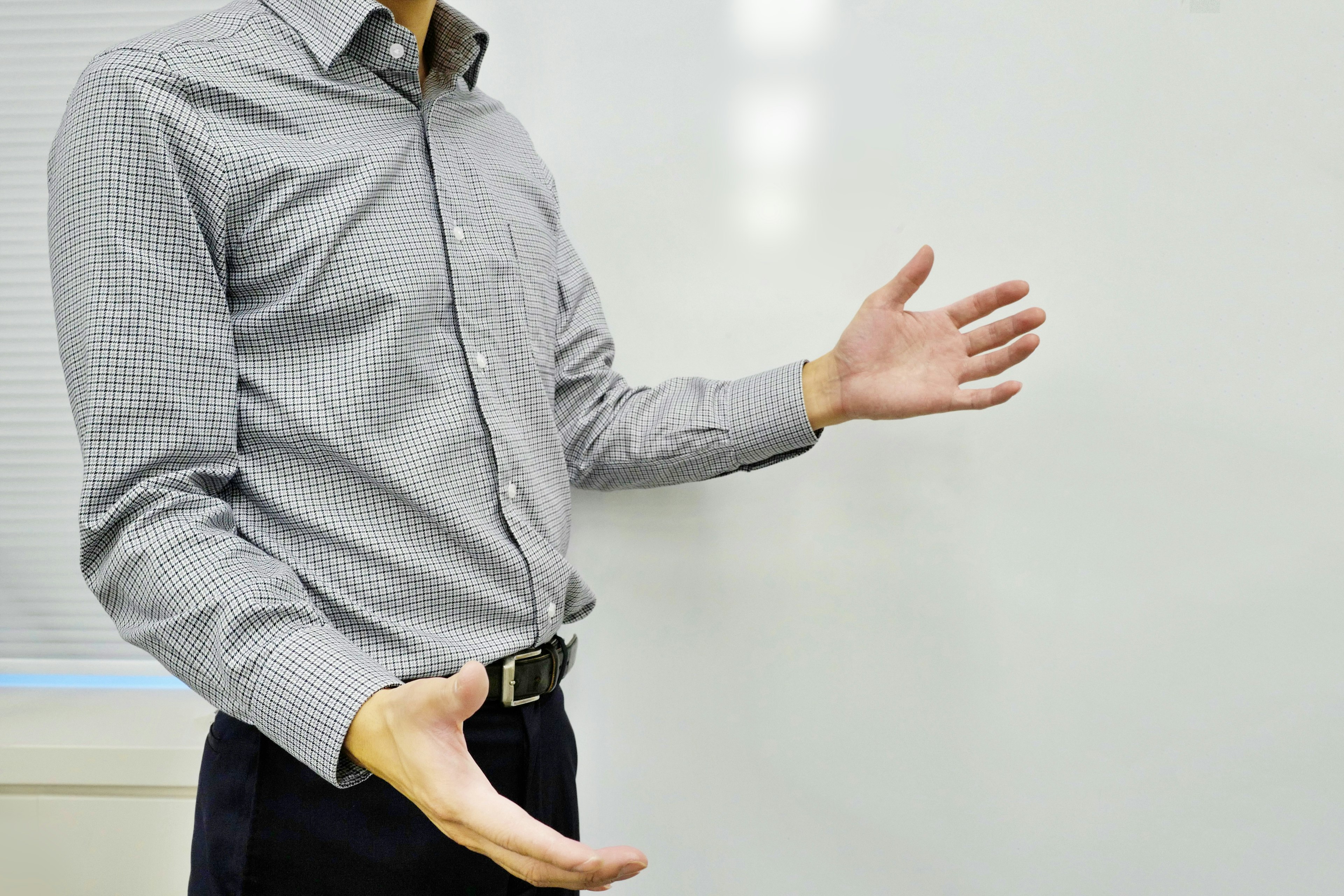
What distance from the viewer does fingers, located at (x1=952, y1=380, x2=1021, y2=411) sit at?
0.94m

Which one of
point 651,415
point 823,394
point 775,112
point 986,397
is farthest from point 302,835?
point 775,112

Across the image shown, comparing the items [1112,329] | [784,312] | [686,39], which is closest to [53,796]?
[784,312]

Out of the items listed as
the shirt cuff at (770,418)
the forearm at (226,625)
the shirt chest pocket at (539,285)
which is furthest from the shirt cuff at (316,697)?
the shirt cuff at (770,418)

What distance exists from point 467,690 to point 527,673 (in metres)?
0.39

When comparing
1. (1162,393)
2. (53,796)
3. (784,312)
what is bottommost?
(53,796)

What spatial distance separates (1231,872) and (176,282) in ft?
4.54

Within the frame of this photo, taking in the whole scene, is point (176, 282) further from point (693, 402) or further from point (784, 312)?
point (784, 312)

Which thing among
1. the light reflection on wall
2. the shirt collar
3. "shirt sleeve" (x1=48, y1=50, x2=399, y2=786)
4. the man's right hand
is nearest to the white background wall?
the light reflection on wall

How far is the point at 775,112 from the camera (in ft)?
3.61

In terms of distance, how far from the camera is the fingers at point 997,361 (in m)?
0.97

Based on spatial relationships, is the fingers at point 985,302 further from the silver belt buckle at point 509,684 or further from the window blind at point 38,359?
the window blind at point 38,359

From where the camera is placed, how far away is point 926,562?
3.70ft

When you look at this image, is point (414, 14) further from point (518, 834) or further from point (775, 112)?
point (518, 834)

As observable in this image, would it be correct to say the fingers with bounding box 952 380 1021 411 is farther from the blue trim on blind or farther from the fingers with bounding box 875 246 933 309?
the blue trim on blind
